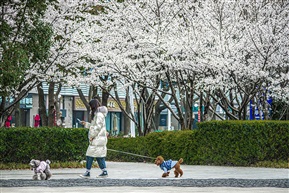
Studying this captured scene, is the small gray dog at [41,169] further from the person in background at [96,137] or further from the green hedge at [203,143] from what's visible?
the green hedge at [203,143]

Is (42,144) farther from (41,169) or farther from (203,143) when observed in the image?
(41,169)

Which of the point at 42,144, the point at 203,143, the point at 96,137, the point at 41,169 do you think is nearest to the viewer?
the point at 41,169

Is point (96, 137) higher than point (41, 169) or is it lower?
higher

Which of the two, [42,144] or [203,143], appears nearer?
[42,144]

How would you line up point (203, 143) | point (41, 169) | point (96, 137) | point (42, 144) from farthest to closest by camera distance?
point (203, 143), point (42, 144), point (96, 137), point (41, 169)

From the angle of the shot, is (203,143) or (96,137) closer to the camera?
(96,137)

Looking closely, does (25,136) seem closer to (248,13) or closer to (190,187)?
(190,187)

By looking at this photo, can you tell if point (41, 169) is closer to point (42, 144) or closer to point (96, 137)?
point (96, 137)

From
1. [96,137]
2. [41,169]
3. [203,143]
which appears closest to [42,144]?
[96,137]

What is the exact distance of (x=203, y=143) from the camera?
21.4m

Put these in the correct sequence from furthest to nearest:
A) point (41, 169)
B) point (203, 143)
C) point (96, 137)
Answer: point (203, 143) < point (96, 137) < point (41, 169)

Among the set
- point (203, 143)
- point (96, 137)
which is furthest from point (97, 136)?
point (203, 143)

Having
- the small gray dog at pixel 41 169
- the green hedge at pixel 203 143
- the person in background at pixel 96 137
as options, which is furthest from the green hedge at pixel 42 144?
the small gray dog at pixel 41 169

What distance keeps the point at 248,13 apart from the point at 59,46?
6376mm
